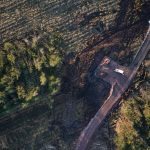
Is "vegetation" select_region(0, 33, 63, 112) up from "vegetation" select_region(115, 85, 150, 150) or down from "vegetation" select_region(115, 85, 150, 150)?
up

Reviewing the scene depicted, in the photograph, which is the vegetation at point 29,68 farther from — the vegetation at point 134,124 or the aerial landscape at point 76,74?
the vegetation at point 134,124

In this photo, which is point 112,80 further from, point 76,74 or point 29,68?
point 29,68

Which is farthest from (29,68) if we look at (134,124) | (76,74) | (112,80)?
(134,124)

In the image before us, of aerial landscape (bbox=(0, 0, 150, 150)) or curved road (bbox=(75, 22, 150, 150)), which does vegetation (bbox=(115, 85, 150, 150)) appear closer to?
aerial landscape (bbox=(0, 0, 150, 150))

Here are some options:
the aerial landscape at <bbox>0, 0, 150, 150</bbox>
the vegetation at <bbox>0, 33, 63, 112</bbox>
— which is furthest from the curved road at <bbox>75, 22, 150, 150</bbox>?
the vegetation at <bbox>0, 33, 63, 112</bbox>

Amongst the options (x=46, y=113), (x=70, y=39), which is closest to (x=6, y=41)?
(x=70, y=39)

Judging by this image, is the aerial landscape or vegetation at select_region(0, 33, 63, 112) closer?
vegetation at select_region(0, 33, 63, 112)
